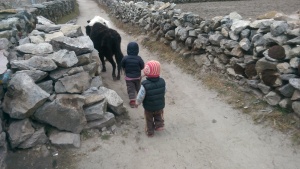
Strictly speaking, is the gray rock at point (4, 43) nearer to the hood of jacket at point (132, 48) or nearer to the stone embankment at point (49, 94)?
the stone embankment at point (49, 94)

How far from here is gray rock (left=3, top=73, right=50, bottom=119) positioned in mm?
4891


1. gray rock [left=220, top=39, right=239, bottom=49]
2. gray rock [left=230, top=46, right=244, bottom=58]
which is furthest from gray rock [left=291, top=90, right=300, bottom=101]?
gray rock [left=220, top=39, right=239, bottom=49]

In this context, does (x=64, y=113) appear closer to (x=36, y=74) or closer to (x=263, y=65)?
(x=36, y=74)

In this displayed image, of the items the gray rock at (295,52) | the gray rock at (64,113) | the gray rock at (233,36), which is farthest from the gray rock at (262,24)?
the gray rock at (64,113)

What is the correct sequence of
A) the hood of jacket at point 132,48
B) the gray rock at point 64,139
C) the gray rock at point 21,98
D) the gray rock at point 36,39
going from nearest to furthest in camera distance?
the gray rock at point 21,98 < the gray rock at point 64,139 < the gray rock at point 36,39 < the hood of jacket at point 132,48

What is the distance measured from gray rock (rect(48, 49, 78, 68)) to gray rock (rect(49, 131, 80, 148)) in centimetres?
128

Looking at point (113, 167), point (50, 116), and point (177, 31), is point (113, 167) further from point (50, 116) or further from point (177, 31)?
point (177, 31)

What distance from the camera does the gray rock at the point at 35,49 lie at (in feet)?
19.4

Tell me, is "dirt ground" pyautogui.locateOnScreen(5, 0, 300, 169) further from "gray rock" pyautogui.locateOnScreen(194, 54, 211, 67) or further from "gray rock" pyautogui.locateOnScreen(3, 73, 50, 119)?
"gray rock" pyautogui.locateOnScreen(194, 54, 211, 67)

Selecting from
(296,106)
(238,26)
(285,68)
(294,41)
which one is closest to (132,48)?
(238,26)

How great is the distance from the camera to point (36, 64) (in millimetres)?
5480

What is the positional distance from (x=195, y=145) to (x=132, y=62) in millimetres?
2451

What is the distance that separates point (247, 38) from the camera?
6742 millimetres

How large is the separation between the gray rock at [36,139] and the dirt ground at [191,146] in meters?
0.32
